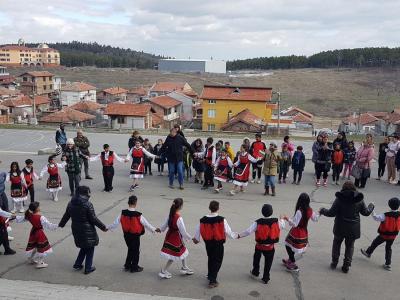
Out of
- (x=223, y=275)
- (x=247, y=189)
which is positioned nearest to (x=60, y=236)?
(x=223, y=275)

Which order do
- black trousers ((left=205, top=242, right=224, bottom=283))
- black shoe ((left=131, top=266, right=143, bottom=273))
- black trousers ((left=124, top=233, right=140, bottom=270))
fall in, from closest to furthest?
black trousers ((left=205, top=242, right=224, bottom=283)) < black trousers ((left=124, top=233, right=140, bottom=270)) < black shoe ((left=131, top=266, right=143, bottom=273))

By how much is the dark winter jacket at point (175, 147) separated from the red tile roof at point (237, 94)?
146ft

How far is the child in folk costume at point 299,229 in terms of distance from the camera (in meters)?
7.20

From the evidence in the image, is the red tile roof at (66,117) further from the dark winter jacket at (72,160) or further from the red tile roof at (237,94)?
the dark winter jacket at (72,160)

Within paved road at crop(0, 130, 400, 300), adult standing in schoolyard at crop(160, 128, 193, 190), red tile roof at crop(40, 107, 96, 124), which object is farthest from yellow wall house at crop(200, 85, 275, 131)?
paved road at crop(0, 130, 400, 300)

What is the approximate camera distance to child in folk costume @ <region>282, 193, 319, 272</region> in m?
7.20

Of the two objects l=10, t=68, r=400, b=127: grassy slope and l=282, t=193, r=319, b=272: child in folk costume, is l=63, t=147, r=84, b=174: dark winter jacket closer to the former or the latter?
l=282, t=193, r=319, b=272: child in folk costume

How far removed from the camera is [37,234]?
24.0 feet

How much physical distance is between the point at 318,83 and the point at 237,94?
59068 millimetres

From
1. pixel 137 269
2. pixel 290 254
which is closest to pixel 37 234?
pixel 137 269

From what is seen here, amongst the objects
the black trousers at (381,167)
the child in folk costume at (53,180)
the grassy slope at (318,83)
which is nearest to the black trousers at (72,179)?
the child in folk costume at (53,180)

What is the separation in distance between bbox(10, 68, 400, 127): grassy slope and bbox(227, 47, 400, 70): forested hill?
13.6 metres

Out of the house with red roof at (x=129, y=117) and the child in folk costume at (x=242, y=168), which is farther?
the house with red roof at (x=129, y=117)

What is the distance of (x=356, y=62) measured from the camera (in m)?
149
